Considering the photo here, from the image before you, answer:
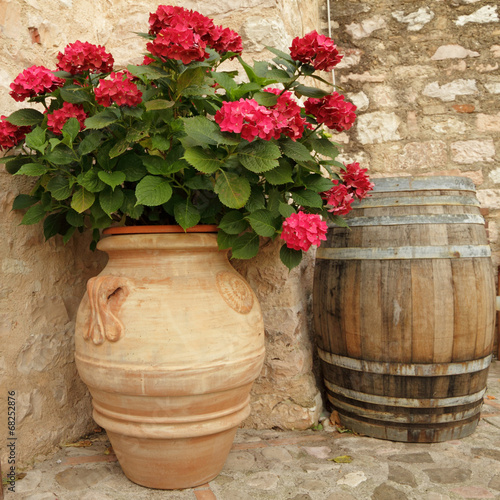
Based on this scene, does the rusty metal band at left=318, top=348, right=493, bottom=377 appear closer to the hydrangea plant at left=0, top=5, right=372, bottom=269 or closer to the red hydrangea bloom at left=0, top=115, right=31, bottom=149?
the hydrangea plant at left=0, top=5, right=372, bottom=269

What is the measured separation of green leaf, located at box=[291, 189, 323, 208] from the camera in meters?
1.60

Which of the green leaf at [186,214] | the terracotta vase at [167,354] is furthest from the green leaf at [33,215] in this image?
the green leaf at [186,214]

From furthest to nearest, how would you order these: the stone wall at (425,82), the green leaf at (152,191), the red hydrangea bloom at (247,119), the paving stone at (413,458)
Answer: the stone wall at (425,82)
the paving stone at (413,458)
the green leaf at (152,191)
the red hydrangea bloom at (247,119)

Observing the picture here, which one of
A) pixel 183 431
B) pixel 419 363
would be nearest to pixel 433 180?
pixel 419 363

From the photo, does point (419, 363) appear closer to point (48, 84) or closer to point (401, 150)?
point (48, 84)

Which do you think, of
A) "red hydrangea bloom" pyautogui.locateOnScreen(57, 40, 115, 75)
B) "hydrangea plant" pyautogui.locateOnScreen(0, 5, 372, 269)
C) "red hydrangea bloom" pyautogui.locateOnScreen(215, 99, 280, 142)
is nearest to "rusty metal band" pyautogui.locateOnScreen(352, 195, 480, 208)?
"hydrangea plant" pyautogui.locateOnScreen(0, 5, 372, 269)

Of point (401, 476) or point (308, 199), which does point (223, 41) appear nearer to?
point (308, 199)

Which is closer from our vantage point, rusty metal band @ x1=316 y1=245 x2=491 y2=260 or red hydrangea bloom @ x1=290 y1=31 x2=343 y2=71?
red hydrangea bloom @ x1=290 y1=31 x2=343 y2=71

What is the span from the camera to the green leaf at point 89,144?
4.84 feet

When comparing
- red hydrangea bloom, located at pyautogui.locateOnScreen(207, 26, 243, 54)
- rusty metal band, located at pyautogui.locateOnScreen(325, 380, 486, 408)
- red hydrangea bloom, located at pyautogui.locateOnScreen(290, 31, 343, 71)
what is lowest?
rusty metal band, located at pyautogui.locateOnScreen(325, 380, 486, 408)

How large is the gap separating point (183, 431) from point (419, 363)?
2.94 ft

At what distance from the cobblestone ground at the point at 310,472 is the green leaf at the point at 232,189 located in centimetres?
88

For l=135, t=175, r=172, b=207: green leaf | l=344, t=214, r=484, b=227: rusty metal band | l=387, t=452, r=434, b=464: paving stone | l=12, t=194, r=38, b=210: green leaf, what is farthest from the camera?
l=344, t=214, r=484, b=227: rusty metal band

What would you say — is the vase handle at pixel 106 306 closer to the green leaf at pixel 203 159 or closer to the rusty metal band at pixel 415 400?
the green leaf at pixel 203 159
